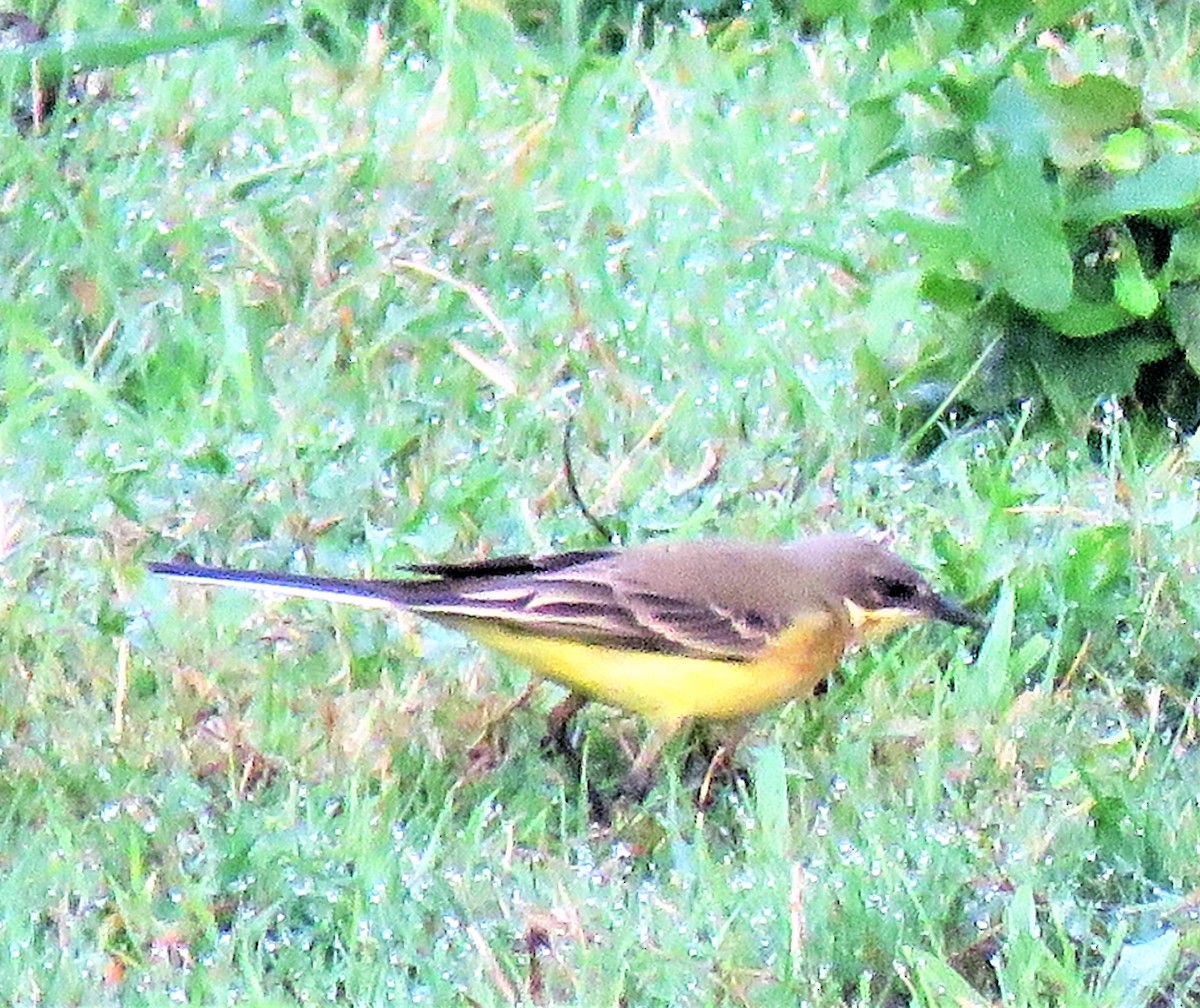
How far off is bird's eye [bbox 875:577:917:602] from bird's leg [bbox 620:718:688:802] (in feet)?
1.55

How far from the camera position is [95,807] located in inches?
182

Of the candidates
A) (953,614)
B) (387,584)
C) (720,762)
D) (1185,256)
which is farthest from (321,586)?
(1185,256)

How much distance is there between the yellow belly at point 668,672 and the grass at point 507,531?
5.6 inches

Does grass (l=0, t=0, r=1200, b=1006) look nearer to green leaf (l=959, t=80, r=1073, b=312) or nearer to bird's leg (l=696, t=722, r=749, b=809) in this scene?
bird's leg (l=696, t=722, r=749, b=809)

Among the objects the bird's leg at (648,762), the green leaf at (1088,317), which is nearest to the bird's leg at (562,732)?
the bird's leg at (648,762)

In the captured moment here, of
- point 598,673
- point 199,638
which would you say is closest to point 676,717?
point 598,673

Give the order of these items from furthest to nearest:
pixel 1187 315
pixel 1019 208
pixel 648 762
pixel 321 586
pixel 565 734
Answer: pixel 1187 315 → pixel 1019 208 → pixel 565 734 → pixel 648 762 → pixel 321 586

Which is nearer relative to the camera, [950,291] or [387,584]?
[387,584]

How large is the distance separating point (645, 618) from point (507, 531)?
0.98 meters

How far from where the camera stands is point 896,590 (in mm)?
4949

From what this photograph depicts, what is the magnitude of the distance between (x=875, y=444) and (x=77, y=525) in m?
1.82

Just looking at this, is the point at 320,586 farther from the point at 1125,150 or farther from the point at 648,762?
the point at 1125,150

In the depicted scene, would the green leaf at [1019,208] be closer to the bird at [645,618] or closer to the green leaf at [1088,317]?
the green leaf at [1088,317]

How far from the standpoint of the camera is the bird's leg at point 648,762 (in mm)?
4762
